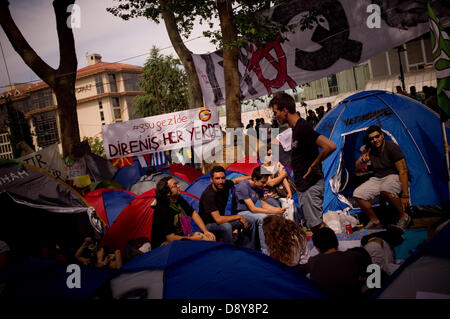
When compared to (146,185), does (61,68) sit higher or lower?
higher

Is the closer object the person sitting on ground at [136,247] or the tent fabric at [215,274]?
the tent fabric at [215,274]

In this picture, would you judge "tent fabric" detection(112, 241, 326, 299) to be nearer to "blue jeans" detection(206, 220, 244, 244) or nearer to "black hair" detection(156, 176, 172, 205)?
"black hair" detection(156, 176, 172, 205)

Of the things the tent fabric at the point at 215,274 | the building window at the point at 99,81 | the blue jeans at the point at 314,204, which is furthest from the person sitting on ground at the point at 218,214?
the building window at the point at 99,81

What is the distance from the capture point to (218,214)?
195 inches

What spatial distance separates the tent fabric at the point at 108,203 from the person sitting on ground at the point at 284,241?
3.39m

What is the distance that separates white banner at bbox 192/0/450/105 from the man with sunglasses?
3.42 meters

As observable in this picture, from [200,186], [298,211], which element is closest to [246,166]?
[200,186]

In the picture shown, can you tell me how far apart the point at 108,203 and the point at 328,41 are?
629cm

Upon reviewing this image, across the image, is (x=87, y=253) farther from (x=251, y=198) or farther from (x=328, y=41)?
(x=328, y=41)

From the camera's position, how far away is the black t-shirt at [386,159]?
5391 millimetres

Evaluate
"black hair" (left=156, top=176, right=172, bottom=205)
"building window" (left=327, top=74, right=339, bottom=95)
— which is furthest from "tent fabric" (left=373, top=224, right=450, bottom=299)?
"building window" (left=327, top=74, right=339, bottom=95)

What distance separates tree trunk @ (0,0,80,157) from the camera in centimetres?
1062

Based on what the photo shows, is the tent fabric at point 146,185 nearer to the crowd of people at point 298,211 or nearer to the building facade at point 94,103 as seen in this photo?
the crowd of people at point 298,211

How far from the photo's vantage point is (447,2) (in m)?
6.92
